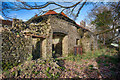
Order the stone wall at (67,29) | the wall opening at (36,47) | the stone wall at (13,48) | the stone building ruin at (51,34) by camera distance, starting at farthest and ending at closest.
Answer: the wall opening at (36,47), the stone wall at (67,29), the stone building ruin at (51,34), the stone wall at (13,48)

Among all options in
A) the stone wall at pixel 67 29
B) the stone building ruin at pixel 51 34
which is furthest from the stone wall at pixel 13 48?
the stone wall at pixel 67 29

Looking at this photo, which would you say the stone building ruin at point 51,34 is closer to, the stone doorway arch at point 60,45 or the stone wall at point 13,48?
the stone doorway arch at point 60,45

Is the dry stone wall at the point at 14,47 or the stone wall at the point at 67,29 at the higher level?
the stone wall at the point at 67,29

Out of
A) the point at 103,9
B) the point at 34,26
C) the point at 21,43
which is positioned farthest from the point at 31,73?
the point at 103,9

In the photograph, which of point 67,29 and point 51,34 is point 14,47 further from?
point 67,29

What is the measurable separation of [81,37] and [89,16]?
7.26 metres

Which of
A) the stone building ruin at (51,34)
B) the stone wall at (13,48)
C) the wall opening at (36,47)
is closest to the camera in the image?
the stone wall at (13,48)

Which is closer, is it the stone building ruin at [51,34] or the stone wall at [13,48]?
the stone wall at [13,48]

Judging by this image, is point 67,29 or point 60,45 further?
point 60,45

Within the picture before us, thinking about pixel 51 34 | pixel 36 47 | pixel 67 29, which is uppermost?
pixel 67 29

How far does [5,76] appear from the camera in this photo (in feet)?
9.15

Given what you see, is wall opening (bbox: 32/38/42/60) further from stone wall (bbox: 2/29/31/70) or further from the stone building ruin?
stone wall (bbox: 2/29/31/70)

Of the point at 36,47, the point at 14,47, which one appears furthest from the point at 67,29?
the point at 14,47

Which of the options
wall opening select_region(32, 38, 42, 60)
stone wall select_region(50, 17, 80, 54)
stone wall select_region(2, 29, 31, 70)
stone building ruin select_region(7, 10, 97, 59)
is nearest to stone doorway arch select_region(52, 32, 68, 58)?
stone building ruin select_region(7, 10, 97, 59)
